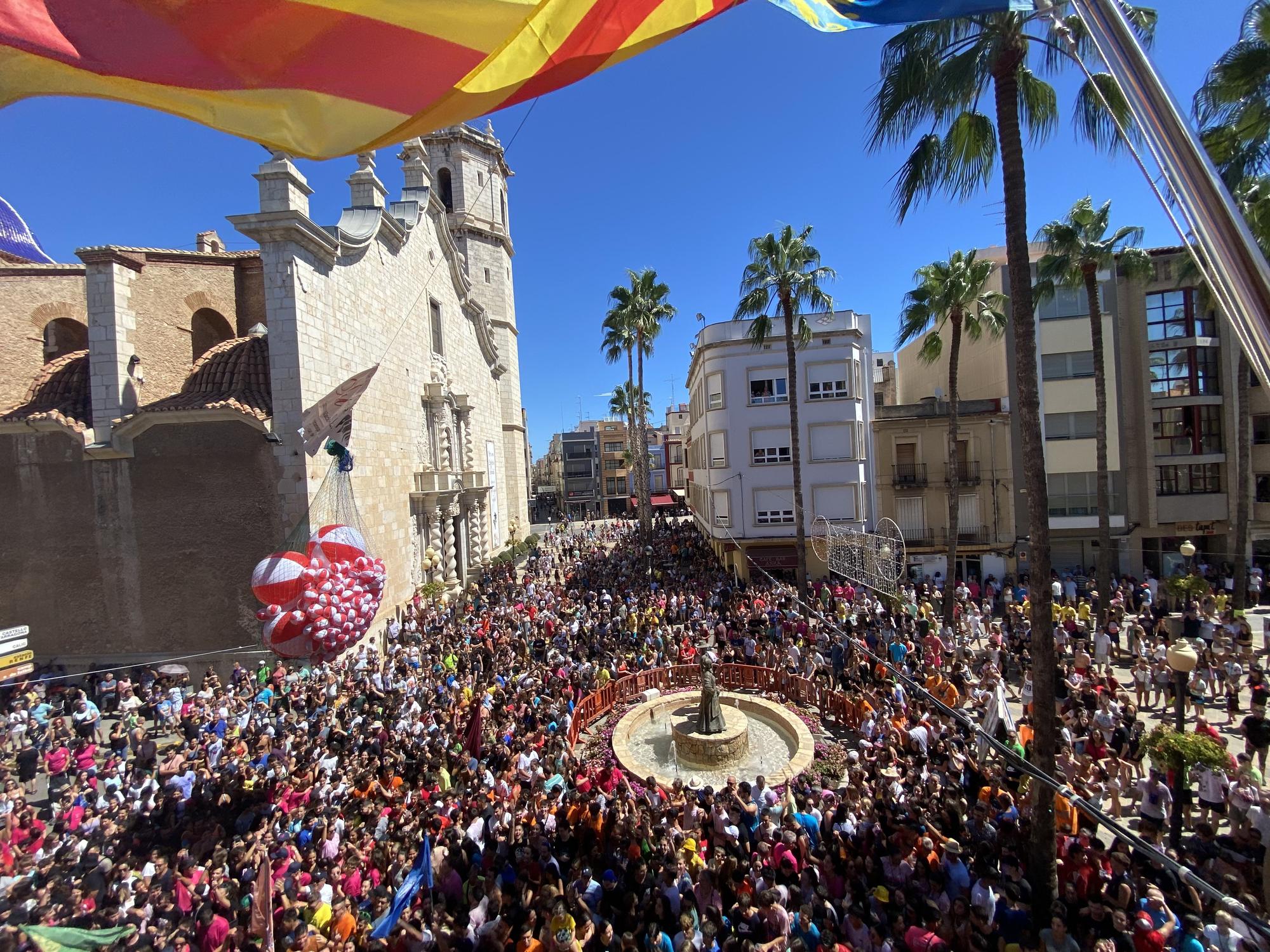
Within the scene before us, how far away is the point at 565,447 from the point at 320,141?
78.6 meters

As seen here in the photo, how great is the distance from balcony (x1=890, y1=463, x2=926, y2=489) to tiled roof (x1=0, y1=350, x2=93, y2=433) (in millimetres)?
26300

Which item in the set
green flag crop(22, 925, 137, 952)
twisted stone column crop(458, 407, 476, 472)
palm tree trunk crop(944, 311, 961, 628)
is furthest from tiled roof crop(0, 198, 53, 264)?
twisted stone column crop(458, 407, 476, 472)

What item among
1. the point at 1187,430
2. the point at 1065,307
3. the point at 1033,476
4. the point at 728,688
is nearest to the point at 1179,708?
the point at 1033,476

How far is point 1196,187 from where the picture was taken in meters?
2.30

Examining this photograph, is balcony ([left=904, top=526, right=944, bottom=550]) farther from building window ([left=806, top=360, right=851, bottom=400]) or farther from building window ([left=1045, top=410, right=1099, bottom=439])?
building window ([left=806, top=360, right=851, bottom=400])

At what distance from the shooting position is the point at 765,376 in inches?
988

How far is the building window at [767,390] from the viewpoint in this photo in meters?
25.0

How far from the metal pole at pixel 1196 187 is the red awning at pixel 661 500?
5636 cm

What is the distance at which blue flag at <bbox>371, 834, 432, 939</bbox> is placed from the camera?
592 cm

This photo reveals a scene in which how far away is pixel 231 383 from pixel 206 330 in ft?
23.6

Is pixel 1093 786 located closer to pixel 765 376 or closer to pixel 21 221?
pixel 21 221

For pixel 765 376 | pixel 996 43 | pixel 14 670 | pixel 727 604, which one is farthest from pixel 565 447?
pixel 996 43

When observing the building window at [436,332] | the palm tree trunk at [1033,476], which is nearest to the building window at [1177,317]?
the palm tree trunk at [1033,476]

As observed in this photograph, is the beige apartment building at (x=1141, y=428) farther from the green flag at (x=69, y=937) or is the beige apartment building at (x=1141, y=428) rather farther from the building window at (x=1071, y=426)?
the green flag at (x=69, y=937)
